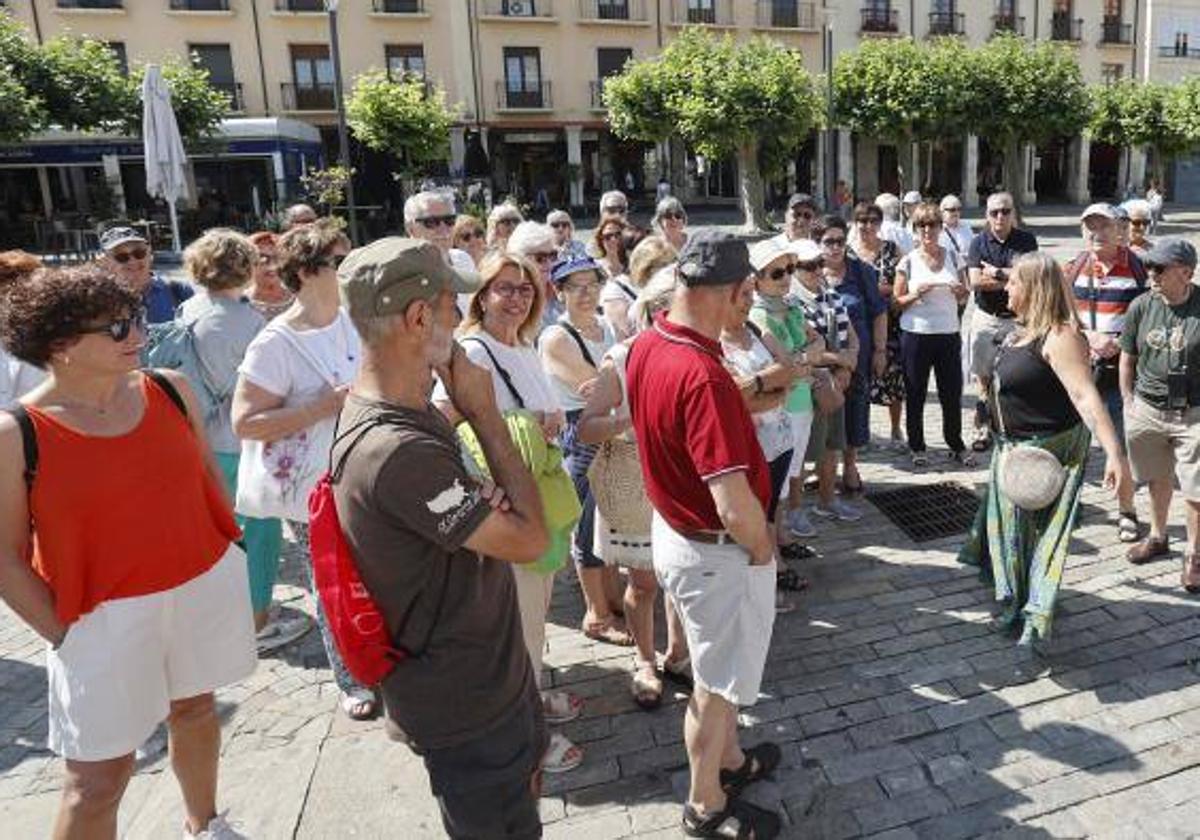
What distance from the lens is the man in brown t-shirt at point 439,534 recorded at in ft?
6.41

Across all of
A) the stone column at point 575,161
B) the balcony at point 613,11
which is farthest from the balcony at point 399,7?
the stone column at point 575,161

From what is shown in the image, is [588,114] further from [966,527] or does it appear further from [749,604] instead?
[749,604]

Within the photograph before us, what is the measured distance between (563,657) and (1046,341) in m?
2.68

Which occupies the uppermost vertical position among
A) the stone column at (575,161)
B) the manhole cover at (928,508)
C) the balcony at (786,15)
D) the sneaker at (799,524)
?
the balcony at (786,15)

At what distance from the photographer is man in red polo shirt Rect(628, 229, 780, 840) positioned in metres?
2.68

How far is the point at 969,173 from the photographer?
39562 mm

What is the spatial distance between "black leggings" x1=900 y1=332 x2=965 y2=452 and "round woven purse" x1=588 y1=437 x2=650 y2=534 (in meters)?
Answer: 3.67

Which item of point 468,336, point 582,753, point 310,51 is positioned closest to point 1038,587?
point 582,753

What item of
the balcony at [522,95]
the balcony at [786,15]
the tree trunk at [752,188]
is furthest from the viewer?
the balcony at [786,15]

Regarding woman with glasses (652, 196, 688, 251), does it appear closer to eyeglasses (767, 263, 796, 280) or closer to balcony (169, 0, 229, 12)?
eyeglasses (767, 263, 796, 280)

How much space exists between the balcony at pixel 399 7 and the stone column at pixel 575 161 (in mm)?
7022

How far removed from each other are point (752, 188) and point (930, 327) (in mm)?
22048

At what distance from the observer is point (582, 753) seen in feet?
11.9

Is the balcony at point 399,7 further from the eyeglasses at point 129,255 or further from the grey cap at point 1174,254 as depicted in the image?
the grey cap at point 1174,254
